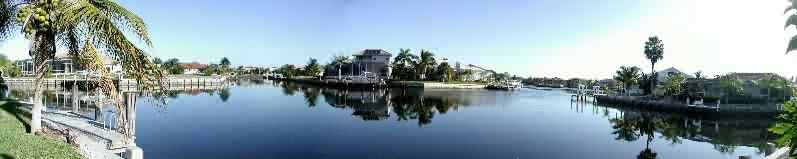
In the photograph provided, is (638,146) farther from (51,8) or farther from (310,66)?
(310,66)

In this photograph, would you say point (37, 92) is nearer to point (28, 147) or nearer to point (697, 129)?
point (28, 147)

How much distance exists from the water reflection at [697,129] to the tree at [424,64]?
5321 centimetres

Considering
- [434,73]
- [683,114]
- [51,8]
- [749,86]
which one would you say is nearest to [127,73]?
[51,8]

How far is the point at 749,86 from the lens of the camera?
150ft

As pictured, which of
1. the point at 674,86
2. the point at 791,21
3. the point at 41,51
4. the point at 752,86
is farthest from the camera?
the point at 674,86

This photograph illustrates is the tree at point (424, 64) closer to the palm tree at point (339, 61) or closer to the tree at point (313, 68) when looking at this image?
the palm tree at point (339, 61)

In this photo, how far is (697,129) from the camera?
94.0 ft

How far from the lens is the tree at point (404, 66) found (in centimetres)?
9125

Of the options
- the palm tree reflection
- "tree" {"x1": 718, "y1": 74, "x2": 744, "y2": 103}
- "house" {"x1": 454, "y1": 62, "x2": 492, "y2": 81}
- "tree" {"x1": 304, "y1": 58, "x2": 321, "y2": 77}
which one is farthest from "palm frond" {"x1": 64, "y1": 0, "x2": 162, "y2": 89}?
"tree" {"x1": 304, "y1": 58, "x2": 321, "y2": 77}

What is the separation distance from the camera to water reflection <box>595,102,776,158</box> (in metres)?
23.0

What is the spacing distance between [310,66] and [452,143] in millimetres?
107173

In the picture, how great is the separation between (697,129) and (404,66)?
215 feet

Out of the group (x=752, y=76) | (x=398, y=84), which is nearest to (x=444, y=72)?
(x=398, y=84)

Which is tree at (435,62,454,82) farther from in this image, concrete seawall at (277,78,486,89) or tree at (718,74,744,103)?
tree at (718,74,744,103)
